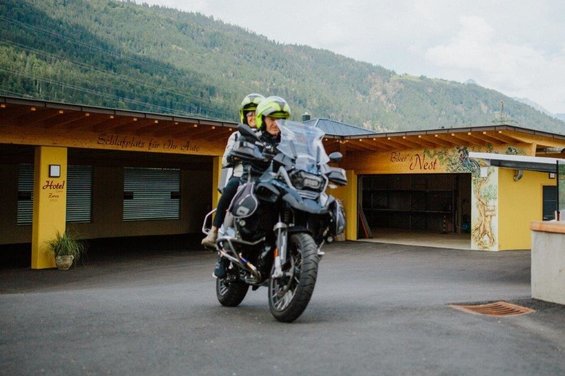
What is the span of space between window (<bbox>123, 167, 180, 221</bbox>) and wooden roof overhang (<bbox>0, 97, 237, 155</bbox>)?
6.83 m

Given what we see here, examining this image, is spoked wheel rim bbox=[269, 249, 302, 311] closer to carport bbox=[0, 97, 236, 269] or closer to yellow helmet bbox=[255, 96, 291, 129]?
yellow helmet bbox=[255, 96, 291, 129]

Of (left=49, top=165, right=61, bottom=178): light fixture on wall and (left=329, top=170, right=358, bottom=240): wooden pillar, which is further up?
(left=49, top=165, right=61, bottom=178): light fixture on wall

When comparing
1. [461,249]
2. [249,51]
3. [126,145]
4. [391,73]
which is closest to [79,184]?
[126,145]

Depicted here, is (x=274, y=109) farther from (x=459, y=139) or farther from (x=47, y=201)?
(x=459, y=139)

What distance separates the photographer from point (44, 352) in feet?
11.4

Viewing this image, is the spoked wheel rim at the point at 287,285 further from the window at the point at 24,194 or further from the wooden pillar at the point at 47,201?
the window at the point at 24,194

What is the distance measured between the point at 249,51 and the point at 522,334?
100946 mm

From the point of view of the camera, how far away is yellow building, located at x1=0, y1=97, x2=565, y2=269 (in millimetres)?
13016

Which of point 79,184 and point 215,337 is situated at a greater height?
point 79,184

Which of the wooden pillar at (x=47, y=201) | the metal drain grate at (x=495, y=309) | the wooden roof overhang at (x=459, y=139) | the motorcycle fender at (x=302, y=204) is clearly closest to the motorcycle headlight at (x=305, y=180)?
the motorcycle fender at (x=302, y=204)

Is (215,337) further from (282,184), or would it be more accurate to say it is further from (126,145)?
(126,145)

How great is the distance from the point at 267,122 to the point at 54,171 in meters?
9.57

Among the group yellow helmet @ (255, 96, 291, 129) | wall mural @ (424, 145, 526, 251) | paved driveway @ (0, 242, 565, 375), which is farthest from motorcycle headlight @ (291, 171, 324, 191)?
wall mural @ (424, 145, 526, 251)

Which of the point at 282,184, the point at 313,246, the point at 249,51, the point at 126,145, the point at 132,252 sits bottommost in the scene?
the point at 132,252
